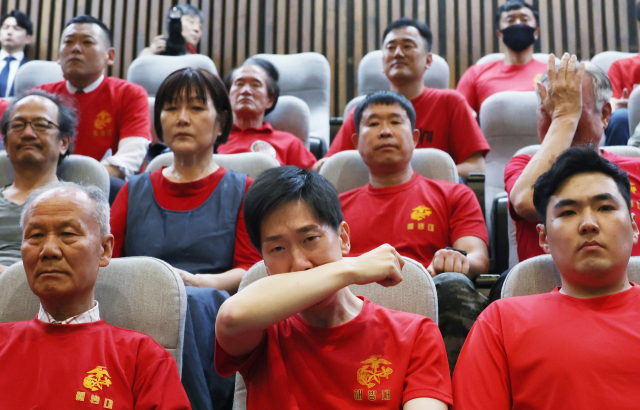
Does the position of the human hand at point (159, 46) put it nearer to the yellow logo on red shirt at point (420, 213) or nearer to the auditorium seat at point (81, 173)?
the auditorium seat at point (81, 173)

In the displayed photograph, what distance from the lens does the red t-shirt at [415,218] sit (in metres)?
2.11

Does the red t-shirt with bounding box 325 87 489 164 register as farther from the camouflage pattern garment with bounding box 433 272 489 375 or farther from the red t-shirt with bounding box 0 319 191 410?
the red t-shirt with bounding box 0 319 191 410

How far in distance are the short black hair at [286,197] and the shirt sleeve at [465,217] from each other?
2.93 ft

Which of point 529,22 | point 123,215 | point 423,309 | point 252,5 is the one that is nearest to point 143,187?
point 123,215

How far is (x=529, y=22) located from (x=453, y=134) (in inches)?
48.8

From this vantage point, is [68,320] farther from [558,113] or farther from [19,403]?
[558,113]

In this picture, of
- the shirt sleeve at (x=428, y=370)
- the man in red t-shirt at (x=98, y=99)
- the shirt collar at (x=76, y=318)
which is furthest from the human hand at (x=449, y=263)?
the man in red t-shirt at (x=98, y=99)

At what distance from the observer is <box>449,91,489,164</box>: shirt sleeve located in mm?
2857

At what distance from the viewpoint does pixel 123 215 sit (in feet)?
6.91

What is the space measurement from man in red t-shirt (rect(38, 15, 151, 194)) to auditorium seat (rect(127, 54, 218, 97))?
62 cm

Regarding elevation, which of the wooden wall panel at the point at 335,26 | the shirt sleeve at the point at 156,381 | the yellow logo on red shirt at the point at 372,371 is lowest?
the shirt sleeve at the point at 156,381

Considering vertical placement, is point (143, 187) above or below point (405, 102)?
below

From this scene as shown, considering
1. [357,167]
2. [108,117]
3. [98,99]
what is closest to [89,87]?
[98,99]

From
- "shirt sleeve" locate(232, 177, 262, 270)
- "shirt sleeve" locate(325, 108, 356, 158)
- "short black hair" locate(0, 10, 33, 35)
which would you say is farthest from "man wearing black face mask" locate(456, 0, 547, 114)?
"short black hair" locate(0, 10, 33, 35)
